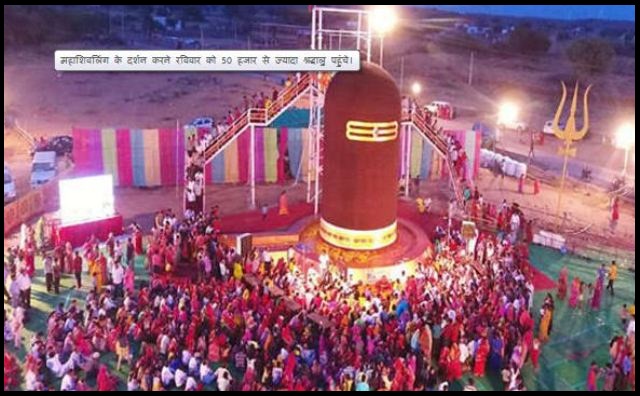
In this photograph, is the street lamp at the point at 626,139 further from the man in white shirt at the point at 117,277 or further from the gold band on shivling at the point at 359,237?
the man in white shirt at the point at 117,277

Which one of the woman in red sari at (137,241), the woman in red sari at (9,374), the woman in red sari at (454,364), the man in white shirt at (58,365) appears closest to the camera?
the woman in red sari at (9,374)

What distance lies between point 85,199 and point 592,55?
56304 mm

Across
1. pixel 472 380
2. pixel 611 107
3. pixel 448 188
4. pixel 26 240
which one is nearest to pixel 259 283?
pixel 472 380

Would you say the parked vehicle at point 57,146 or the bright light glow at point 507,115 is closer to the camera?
the parked vehicle at point 57,146

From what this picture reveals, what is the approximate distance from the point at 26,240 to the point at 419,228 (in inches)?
513

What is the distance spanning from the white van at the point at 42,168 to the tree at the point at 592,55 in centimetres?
5291

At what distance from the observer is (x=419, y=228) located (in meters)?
24.6

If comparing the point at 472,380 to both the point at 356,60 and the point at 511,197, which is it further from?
the point at 511,197

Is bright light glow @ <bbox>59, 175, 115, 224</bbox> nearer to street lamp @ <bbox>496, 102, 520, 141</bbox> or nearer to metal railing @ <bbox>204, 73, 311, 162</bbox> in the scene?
metal railing @ <bbox>204, 73, 311, 162</bbox>

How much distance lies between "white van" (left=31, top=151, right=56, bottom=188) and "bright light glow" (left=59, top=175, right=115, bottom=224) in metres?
6.59

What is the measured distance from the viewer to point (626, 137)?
36.5m

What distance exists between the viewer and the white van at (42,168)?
30356 millimetres

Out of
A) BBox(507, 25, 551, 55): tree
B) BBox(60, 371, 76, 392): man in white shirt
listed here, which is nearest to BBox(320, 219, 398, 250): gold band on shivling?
BBox(60, 371, 76, 392): man in white shirt

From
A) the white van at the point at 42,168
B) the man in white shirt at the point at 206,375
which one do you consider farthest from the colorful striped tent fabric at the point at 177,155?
the man in white shirt at the point at 206,375
